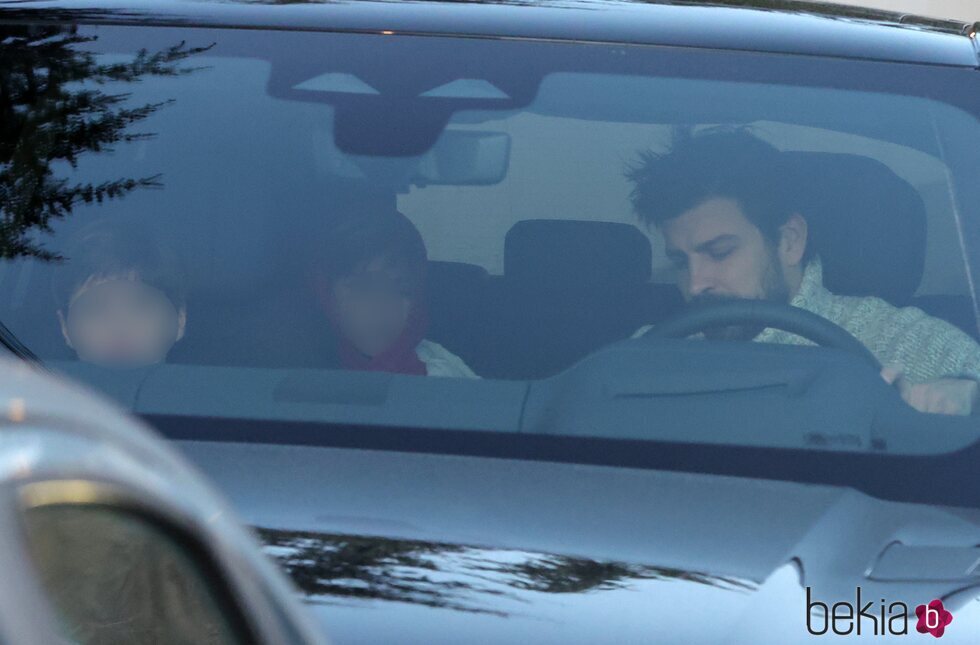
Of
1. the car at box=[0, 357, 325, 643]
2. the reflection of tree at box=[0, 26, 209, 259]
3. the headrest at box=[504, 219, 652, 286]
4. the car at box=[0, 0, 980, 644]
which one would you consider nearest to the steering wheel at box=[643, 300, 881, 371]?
the car at box=[0, 0, 980, 644]

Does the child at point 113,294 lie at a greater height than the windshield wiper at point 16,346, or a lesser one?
greater

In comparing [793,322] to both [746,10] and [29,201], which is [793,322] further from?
[29,201]

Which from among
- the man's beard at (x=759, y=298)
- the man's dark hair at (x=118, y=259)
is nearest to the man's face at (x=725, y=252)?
the man's beard at (x=759, y=298)

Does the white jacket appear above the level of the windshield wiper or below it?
below

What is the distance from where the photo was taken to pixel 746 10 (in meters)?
2.78

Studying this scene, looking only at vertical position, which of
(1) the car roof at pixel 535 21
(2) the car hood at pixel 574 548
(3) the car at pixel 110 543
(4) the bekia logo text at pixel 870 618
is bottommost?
(4) the bekia logo text at pixel 870 618

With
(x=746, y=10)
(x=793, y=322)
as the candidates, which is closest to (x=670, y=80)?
(x=746, y=10)

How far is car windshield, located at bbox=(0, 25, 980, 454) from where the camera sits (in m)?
2.46

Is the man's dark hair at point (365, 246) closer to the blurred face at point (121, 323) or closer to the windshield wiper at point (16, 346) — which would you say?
the blurred face at point (121, 323)

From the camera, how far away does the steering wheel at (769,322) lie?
98.0 inches

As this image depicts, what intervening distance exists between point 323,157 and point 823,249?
0.87 m

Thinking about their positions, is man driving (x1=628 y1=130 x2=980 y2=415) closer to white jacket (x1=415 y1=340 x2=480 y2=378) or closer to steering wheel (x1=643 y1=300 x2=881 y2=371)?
steering wheel (x1=643 y1=300 x2=881 y2=371)

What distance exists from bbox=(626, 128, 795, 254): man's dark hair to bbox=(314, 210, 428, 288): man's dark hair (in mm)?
403

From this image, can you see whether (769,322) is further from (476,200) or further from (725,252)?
(476,200)
